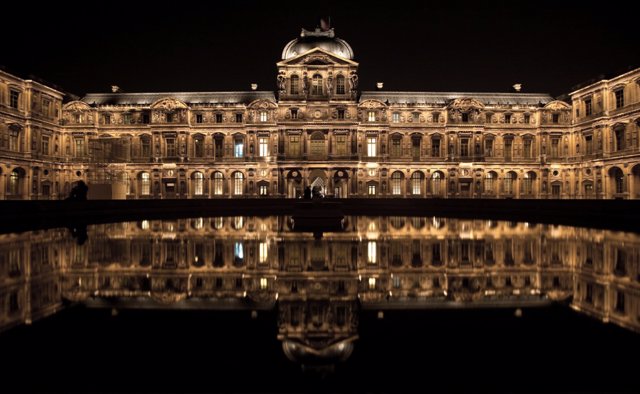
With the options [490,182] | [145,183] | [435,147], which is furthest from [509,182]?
[145,183]

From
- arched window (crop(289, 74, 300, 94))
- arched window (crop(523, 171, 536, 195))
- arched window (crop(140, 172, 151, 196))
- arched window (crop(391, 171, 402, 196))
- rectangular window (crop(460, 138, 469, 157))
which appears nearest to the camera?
arched window (crop(289, 74, 300, 94))

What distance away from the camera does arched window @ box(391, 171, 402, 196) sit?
48.4 meters

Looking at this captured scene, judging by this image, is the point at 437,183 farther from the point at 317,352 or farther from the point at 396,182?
the point at 317,352

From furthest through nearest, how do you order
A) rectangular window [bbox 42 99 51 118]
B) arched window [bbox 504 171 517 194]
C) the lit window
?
arched window [bbox 504 171 517 194] → the lit window → rectangular window [bbox 42 99 51 118]

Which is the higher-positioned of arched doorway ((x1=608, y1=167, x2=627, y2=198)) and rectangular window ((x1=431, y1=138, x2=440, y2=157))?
rectangular window ((x1=431, y1=138, x2=440, y2=157))

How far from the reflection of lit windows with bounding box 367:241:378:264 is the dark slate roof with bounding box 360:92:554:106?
1589 inches

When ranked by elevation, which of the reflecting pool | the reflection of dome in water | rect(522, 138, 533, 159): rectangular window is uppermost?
rect(522, 138, 533, 159): rectangular window

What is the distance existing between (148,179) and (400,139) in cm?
2844

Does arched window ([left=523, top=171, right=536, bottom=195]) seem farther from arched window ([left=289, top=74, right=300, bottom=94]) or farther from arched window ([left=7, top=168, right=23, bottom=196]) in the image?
arched window ([left=7, top=168, right=23, bottom=196])

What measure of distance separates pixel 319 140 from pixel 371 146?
577 centimetres

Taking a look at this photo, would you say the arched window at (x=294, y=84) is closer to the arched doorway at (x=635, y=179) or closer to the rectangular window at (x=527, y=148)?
the rectangular window at (x=527, y=148)

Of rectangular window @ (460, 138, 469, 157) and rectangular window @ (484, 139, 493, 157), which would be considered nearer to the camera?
rectangular window @ (460, 138, 469, 157)

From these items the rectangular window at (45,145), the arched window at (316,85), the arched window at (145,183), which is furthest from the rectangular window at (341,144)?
the rectangular window at (45,145)

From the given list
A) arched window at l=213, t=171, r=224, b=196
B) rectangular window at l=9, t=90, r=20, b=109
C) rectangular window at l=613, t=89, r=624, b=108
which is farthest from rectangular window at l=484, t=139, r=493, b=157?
rectangular window at l=9, t=90, r=20, b=109
